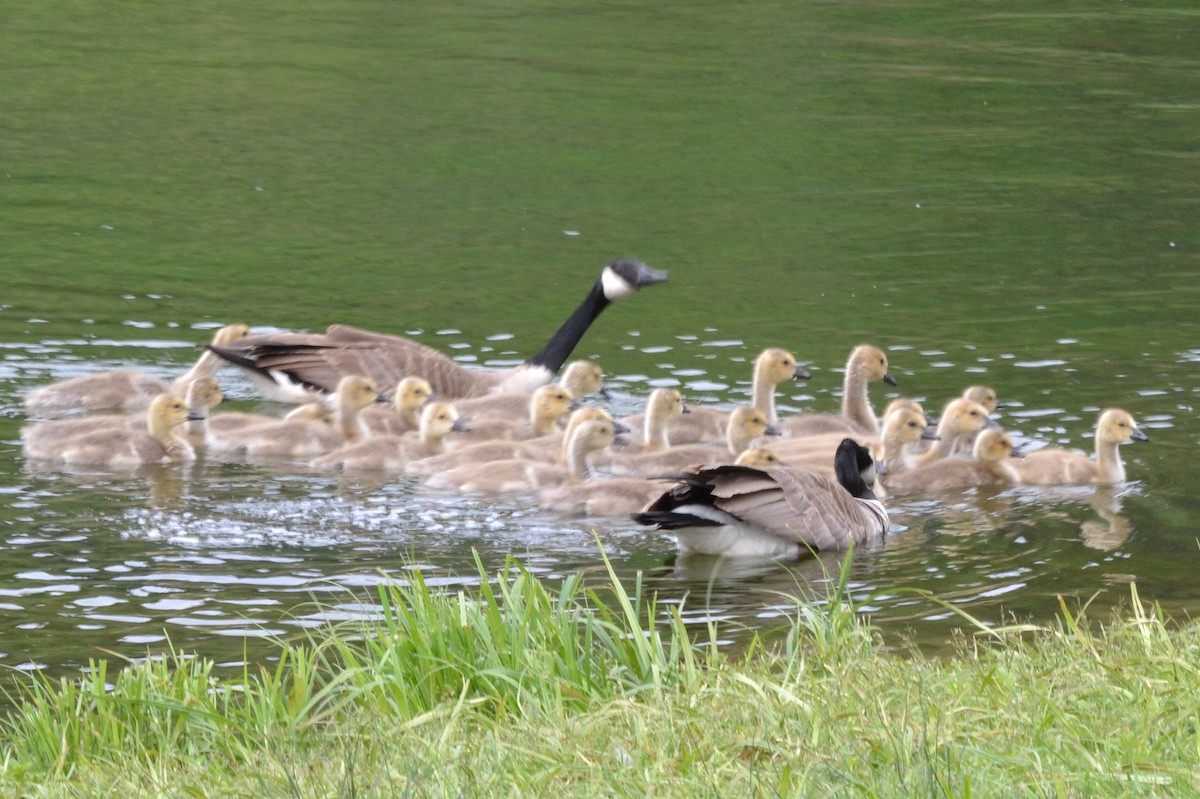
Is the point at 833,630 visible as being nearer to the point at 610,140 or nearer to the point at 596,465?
the point at 596,465

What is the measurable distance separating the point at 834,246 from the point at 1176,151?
21.5ft

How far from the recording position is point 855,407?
1207 centimetres

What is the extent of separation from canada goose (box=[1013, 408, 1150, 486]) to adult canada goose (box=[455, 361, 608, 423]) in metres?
2.86

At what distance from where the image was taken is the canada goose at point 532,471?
34.0 feet

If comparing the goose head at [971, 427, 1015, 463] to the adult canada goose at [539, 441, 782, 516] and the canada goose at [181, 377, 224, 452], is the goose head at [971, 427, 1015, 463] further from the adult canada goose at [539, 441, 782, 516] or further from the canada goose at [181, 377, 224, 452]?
the canada goose at [181, 377, 224, 452]

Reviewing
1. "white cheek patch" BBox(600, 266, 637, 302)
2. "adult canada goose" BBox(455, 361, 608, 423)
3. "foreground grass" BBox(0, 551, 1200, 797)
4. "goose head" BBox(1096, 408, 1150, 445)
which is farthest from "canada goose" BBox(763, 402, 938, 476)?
"foreground grass" BBox(0, 551, 1200, 797)

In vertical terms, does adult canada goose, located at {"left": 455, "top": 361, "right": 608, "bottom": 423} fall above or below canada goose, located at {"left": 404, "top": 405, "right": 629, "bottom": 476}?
above

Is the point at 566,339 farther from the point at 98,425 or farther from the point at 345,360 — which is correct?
the point at 98,425

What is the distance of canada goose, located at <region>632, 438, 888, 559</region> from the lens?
9.18 metres

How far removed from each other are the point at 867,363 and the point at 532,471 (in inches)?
105

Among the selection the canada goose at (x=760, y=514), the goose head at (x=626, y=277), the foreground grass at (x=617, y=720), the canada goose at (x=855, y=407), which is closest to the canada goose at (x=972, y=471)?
the canada goose at (x=855, y=407)

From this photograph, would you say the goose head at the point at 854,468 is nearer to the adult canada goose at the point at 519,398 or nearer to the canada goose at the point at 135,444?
the adult canada goose at the point at 519,398

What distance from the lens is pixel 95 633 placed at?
7867 millimetres

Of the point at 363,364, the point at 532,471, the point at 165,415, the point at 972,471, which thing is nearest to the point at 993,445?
the point at 972,471
